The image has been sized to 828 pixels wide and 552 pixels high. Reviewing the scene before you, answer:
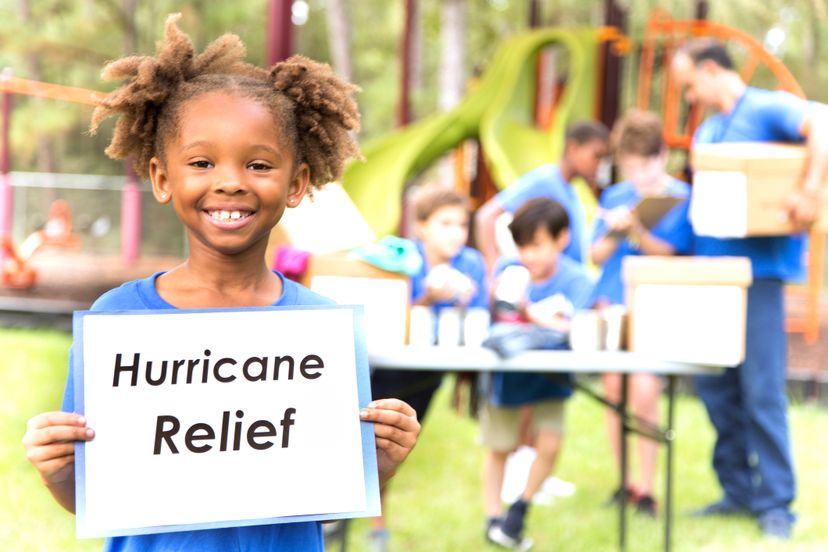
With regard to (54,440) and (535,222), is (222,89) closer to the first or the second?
(54,440)

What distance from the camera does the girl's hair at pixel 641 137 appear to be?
5.00 metres

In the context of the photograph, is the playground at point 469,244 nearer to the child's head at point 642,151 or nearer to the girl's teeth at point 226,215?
the child's head at point 642,151

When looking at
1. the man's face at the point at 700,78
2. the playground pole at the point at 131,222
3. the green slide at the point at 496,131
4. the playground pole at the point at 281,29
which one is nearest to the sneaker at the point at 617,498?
the man's face at the point at 700,78

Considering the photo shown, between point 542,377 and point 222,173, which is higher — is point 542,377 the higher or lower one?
the lower one

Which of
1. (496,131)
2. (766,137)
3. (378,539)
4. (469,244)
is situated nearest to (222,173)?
(378,539)

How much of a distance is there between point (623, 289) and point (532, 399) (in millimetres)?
834

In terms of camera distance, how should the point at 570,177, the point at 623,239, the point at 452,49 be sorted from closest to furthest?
1. the point at 623,239
2. the point at 570,177
3. the point at 452,49

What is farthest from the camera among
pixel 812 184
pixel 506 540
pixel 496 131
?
pixel 496 131

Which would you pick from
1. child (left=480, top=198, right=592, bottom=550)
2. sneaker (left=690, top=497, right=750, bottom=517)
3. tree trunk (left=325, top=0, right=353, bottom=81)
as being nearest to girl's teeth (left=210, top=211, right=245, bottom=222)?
child (left=480, top=198, right=592, bottom=550)

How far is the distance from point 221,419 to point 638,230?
3.49 m

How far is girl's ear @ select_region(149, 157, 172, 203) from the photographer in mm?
1795

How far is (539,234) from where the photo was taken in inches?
175

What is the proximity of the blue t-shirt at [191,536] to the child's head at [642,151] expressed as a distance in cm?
351

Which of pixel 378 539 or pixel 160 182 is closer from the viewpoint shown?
pixel 160 182
